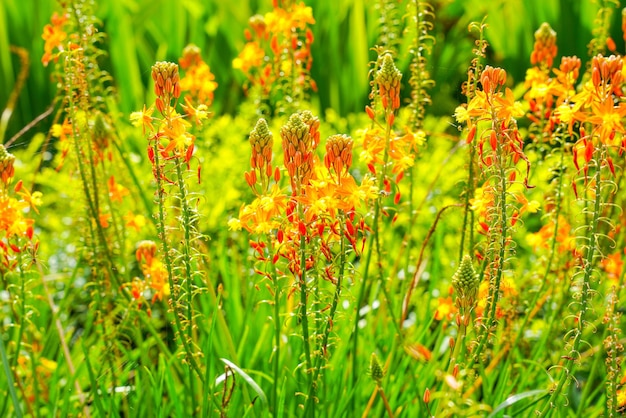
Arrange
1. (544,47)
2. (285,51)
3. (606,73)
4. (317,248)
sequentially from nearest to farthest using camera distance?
(606,73)
(317,248)
(544,47)
(285,51)

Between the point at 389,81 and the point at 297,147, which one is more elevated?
the point at 389,81

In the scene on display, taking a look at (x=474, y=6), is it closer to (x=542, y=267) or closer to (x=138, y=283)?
(x=542, y=267)

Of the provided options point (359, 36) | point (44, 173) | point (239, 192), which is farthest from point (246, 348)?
point (359, 36)

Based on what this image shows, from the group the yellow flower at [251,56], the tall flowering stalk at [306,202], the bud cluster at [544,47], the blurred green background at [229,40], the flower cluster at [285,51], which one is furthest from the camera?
the blurred green background at [229,40]

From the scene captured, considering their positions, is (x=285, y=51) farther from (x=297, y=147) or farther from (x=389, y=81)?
(x=297, y=147)

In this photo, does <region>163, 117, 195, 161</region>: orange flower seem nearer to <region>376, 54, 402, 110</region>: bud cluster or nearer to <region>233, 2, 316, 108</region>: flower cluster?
<region>376, 54, 402, 110</region>: bud cluster

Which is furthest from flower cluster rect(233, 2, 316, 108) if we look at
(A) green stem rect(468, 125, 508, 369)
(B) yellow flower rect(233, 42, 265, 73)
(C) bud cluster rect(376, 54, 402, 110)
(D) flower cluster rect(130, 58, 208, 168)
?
(A) green stem rect(468, 125, 508, 369)

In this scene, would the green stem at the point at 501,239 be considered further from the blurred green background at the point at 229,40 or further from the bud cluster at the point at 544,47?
the blurred green background at the point at 229,40

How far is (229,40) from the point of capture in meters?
6.01

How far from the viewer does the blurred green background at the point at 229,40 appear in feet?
19.0

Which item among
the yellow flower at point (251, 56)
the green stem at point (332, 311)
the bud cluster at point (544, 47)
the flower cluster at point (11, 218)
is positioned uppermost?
the yellow flower at point (251, 56)

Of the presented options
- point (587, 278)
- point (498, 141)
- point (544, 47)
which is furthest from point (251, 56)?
point (587, 278)

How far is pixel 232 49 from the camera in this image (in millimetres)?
6027

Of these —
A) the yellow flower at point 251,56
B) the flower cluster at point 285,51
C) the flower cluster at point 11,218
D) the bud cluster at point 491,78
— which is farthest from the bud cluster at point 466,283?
the yellow flower at point 251,56
